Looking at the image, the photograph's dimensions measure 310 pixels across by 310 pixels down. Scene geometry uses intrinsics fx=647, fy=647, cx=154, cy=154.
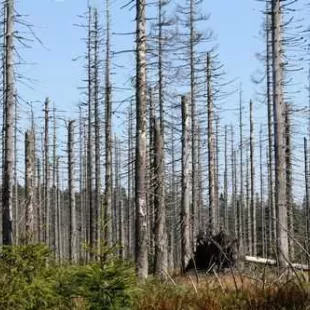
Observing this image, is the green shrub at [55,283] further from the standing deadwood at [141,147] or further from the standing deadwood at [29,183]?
the standing deadwood at [29,183]

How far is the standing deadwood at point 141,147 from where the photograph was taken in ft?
53.2

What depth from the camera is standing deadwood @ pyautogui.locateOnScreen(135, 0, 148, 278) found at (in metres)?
16.2

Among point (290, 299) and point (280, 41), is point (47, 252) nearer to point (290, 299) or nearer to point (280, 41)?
point (290, 299)

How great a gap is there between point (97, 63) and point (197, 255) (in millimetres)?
20600

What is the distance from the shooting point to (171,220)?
52.9m

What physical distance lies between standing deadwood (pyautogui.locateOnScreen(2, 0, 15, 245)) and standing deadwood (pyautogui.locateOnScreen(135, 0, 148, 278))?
429 cm

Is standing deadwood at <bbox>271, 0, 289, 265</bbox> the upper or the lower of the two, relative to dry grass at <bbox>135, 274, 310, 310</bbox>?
upper

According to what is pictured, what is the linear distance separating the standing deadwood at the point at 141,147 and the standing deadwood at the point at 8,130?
429 centimetres

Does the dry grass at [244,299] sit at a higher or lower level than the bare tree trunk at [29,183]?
lower

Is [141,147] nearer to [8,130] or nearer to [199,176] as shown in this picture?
[8,130]

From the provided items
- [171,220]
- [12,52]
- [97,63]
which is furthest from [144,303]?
[171,220]

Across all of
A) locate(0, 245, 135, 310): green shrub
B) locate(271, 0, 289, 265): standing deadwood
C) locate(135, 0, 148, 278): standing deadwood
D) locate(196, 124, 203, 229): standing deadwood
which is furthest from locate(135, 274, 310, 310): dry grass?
locate(196, 124, 203, 229): standing deadwood

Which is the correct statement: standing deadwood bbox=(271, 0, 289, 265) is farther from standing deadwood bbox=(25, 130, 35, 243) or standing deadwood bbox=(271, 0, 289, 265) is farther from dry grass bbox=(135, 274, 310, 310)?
dry grass bbox=(135, 274, 310, 310)

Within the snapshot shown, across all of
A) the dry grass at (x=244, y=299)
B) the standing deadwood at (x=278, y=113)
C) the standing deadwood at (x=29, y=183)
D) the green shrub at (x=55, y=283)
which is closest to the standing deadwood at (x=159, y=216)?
the standing deadwood at (x=278, y=113)
